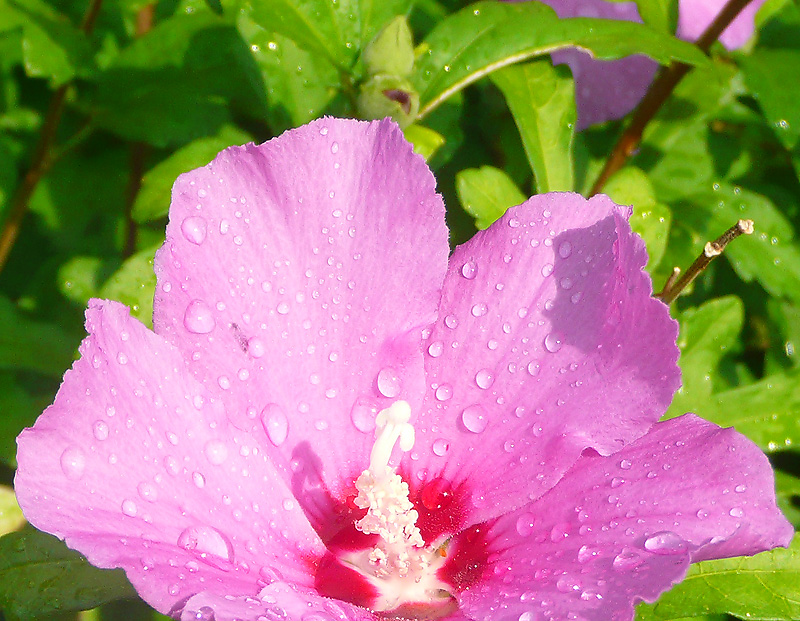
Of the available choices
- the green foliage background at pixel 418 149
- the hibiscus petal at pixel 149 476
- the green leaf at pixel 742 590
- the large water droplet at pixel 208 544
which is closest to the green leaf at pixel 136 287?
the green foliage background at pixel 418 149

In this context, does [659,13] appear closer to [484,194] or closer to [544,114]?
[544,114]

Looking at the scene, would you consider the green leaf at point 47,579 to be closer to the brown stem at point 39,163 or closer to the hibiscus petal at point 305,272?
the hibiscus petal at point 305,272

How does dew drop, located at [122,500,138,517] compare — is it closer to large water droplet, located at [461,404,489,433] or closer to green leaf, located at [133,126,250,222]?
large water droplet, located at [461,404,489,433]

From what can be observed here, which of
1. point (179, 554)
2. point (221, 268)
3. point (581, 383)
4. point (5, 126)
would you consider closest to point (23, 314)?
point (5, 126)

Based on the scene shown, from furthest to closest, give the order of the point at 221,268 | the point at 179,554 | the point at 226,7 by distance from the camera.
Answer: the point at 226,7 → the point at 221,268 → the point at 179,554

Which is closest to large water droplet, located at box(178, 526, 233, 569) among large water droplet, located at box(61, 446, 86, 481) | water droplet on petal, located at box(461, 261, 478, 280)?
large water droplet, located at box(61, 446, 86, 481)

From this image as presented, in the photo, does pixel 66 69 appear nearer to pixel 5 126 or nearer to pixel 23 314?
pixel 5 126

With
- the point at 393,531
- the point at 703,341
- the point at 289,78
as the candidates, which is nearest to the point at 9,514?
the point at 393,531
